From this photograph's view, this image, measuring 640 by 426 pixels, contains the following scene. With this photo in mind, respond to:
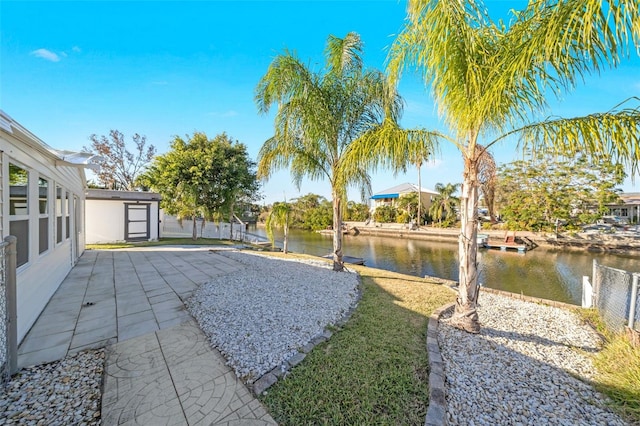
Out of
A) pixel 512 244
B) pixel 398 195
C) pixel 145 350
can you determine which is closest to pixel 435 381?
pixel 145 350

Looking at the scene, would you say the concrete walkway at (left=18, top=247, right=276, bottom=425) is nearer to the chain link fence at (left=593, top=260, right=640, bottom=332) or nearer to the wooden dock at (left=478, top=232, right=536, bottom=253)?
the chain link fence at (left=593, top=260, right=640, bottom=332)

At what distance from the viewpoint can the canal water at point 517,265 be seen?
31.6ft

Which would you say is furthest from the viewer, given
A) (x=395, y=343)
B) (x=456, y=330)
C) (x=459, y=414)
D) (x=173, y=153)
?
(x=173, y=153)

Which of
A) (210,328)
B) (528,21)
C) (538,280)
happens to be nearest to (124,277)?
(210,328)

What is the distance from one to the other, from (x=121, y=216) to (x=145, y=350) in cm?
1144

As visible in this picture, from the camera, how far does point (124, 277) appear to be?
5.34 metres

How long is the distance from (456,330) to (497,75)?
11.0 feet

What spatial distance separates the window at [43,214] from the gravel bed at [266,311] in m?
2.43

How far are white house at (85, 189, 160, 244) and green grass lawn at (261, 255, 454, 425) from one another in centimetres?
1226

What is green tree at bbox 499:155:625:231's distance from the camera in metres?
17.1

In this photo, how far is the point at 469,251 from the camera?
3320 millimetres

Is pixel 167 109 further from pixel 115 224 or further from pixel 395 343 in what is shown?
pixel 395 343

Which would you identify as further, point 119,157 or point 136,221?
point 119,157

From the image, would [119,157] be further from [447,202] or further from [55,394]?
[447,202]
